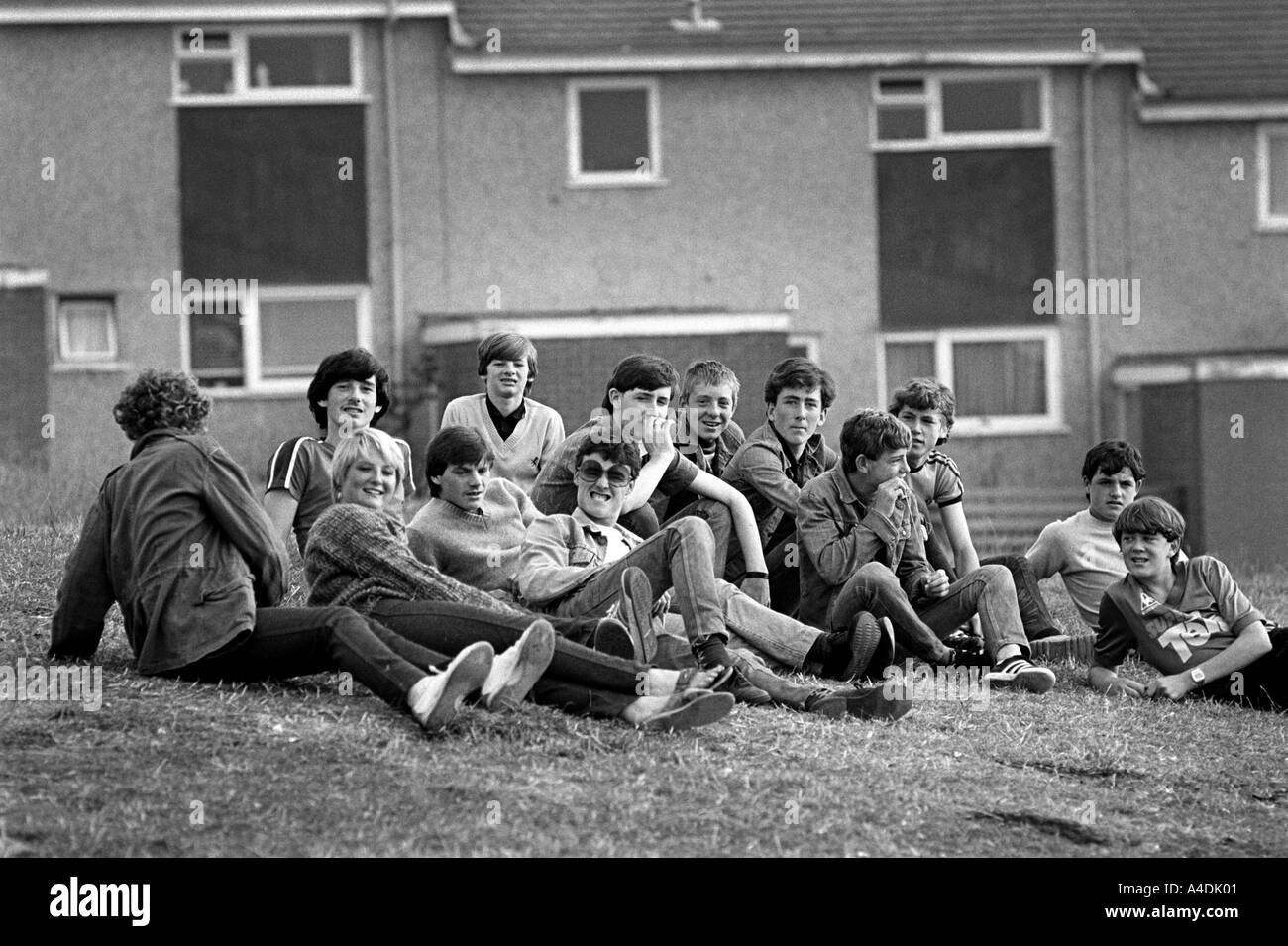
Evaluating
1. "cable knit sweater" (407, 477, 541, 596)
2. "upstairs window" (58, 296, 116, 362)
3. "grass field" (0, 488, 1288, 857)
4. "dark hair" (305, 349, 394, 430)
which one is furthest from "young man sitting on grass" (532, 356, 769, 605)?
"upstairs window" (58, 296, 116, 362)

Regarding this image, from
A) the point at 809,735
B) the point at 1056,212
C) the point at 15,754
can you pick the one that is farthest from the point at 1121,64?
the point at 15,754

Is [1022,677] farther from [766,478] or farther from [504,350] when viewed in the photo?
[504,350]

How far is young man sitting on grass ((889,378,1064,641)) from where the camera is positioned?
10320 mm

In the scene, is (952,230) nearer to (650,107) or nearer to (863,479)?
(650,107)

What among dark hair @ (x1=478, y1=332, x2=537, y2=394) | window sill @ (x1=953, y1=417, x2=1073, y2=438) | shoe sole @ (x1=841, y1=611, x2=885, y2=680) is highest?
dark hair @ (x1=478, y1=332, x2=537, y2=394)

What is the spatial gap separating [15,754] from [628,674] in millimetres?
2322

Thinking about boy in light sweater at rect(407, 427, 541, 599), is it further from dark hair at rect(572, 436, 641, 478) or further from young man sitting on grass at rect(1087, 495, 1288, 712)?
young man sitting on grass at rect(1087, 495, 1288, 712)

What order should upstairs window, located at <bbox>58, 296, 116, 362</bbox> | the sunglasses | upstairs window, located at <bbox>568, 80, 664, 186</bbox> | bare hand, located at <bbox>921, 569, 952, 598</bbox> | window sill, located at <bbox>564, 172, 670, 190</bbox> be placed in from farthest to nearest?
upstairs window, located at <bbox>568, 80, 664, 186</bbox>
window sill, located at <bbox>564, 172, 670, 190</bbox>
upstairs window, located at <bbox>58, 296, 116, 362</bbox>
bare hand, located at <bbox>921, 569, 952, 598</bbox>
the sunglasses

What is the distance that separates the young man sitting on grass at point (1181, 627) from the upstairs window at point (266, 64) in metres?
16.5

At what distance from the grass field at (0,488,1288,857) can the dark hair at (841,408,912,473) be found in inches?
53.0

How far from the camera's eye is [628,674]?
7789mm

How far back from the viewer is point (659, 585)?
27.7 feet

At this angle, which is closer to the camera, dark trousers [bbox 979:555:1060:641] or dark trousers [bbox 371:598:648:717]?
dark trousers [bbox 371:598:648:717]

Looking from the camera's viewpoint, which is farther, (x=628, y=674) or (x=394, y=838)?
(x=628, y=674)
